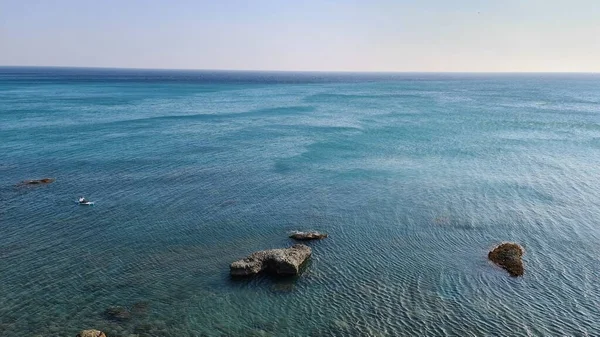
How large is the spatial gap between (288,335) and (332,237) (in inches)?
534

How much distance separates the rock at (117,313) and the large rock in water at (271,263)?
752 cm

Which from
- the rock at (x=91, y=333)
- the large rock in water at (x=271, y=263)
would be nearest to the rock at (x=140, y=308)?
the rock at (x=91, y=333)

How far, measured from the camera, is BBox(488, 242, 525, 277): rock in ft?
104

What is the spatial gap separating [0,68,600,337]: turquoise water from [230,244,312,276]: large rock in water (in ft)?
3.15

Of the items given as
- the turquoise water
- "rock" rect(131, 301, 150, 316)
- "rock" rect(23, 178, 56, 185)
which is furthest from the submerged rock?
"rock" rect(23, 178, 56, 185)

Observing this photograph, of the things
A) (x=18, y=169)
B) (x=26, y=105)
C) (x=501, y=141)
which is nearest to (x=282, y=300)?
(x=18, y=169)

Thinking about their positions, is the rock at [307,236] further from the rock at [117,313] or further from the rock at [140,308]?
the rock at [117,313]

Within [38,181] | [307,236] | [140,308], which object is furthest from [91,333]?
[38,181]

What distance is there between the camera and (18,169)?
56406 mm

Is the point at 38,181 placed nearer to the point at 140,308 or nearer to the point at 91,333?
the point at 140,308

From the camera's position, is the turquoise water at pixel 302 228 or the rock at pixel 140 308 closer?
the turquoise water at pixel 302 228

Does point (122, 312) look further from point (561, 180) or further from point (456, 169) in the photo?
point (561, 180)

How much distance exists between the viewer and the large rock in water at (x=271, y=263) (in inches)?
1222

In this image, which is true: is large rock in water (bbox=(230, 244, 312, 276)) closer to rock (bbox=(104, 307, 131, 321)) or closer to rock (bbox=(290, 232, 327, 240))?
rock (bbox=(290, 232, 327, 240))
